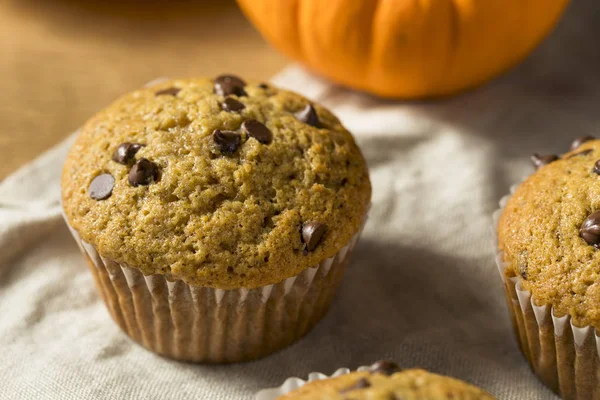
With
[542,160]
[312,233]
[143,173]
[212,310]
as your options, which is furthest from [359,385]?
[542,160]

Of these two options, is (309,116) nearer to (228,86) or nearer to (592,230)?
(228,86)

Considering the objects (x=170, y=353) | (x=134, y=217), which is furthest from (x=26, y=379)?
(x=134, y=217)

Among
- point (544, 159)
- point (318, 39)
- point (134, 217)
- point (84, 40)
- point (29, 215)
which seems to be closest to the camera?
point (134, 217)

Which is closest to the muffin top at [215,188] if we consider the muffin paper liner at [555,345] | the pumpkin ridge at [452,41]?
the muffin paper liner at [555,345]

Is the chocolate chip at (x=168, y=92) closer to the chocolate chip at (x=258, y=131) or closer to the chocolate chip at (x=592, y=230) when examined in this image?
the chocolate chip at (x=258, y=131)

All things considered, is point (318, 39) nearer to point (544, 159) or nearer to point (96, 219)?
point (544, 159)

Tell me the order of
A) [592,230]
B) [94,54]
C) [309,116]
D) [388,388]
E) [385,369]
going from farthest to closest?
1. [94,54]
2. [309,116]
3. [592,230]
4. [385,369]
5. [388,388]

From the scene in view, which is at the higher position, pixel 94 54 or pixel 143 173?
pixel 143 173
